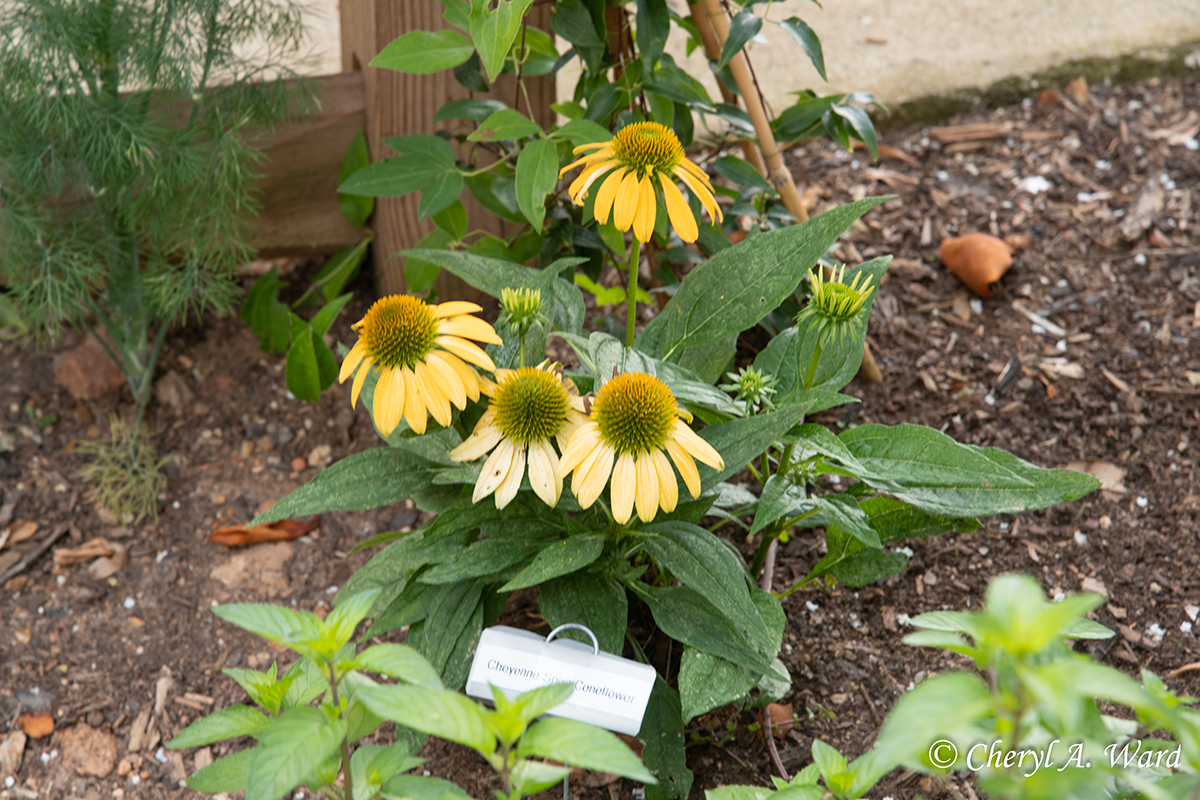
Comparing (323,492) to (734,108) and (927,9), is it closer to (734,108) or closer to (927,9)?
(734,108)

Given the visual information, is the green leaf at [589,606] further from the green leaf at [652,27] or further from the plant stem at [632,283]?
the green leaf at [652,27]

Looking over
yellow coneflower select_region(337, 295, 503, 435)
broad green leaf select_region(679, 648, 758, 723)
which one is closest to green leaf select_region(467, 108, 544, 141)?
→ yellow coneflower select_region(337, 295, 503, 435)

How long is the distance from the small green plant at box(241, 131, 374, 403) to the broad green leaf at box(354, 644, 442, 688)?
3.19 ft

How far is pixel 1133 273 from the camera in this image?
6.44 feet

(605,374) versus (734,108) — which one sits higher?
(734,108)

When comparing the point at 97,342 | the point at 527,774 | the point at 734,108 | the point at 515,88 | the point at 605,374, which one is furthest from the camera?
the point at 97,342

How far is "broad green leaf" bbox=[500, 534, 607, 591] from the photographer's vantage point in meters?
1.04

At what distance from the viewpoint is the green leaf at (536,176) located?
1348 mm

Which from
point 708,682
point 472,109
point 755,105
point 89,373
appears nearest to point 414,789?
point 708,682

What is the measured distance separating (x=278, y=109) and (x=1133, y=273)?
5.79 ft

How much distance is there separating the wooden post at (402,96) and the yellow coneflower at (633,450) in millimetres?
786

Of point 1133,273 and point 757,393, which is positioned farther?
point 1133,273

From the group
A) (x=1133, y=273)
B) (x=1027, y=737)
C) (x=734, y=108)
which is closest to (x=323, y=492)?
(x=1027, y=737)

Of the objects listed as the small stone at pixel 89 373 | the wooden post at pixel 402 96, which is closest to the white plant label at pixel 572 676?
the wooden post at pixel 402 96
